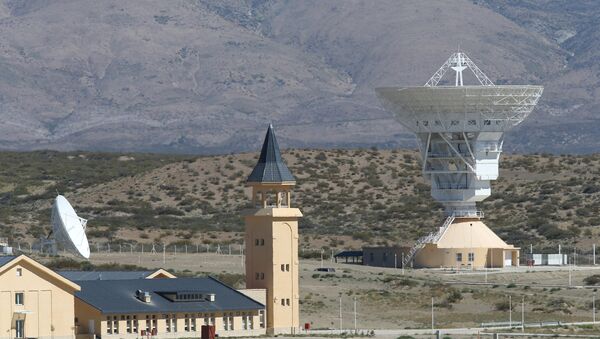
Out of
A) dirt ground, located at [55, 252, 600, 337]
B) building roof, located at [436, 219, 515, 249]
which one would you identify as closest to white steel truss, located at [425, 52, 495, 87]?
building roof, located at [436, 219, 515, 249]

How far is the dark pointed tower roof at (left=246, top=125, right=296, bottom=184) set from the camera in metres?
71.9

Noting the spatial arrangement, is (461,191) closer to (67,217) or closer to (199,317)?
(67,217)

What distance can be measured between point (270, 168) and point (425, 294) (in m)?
18.1

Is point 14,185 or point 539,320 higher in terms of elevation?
point 14,185

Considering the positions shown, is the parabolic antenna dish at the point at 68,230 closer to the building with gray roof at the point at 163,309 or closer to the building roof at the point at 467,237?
the building with gray roof at the point at 163,309

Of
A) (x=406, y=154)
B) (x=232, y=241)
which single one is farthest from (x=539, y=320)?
(x=406, y=154)

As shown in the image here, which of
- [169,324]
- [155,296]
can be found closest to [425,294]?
[155,296]

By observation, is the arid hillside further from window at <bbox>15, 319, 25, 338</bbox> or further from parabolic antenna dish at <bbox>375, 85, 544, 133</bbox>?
window at <bbox>15, 319, 25, 338</bbox>

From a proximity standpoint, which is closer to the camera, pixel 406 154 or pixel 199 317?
pixel 199 317

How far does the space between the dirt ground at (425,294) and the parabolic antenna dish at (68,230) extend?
29.2 ft

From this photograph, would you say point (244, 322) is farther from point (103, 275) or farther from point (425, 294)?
point (425, 294)

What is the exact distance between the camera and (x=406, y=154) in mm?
159875

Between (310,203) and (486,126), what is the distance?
42.4 metres

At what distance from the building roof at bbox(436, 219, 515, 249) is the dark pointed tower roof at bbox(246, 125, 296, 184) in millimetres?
28890
